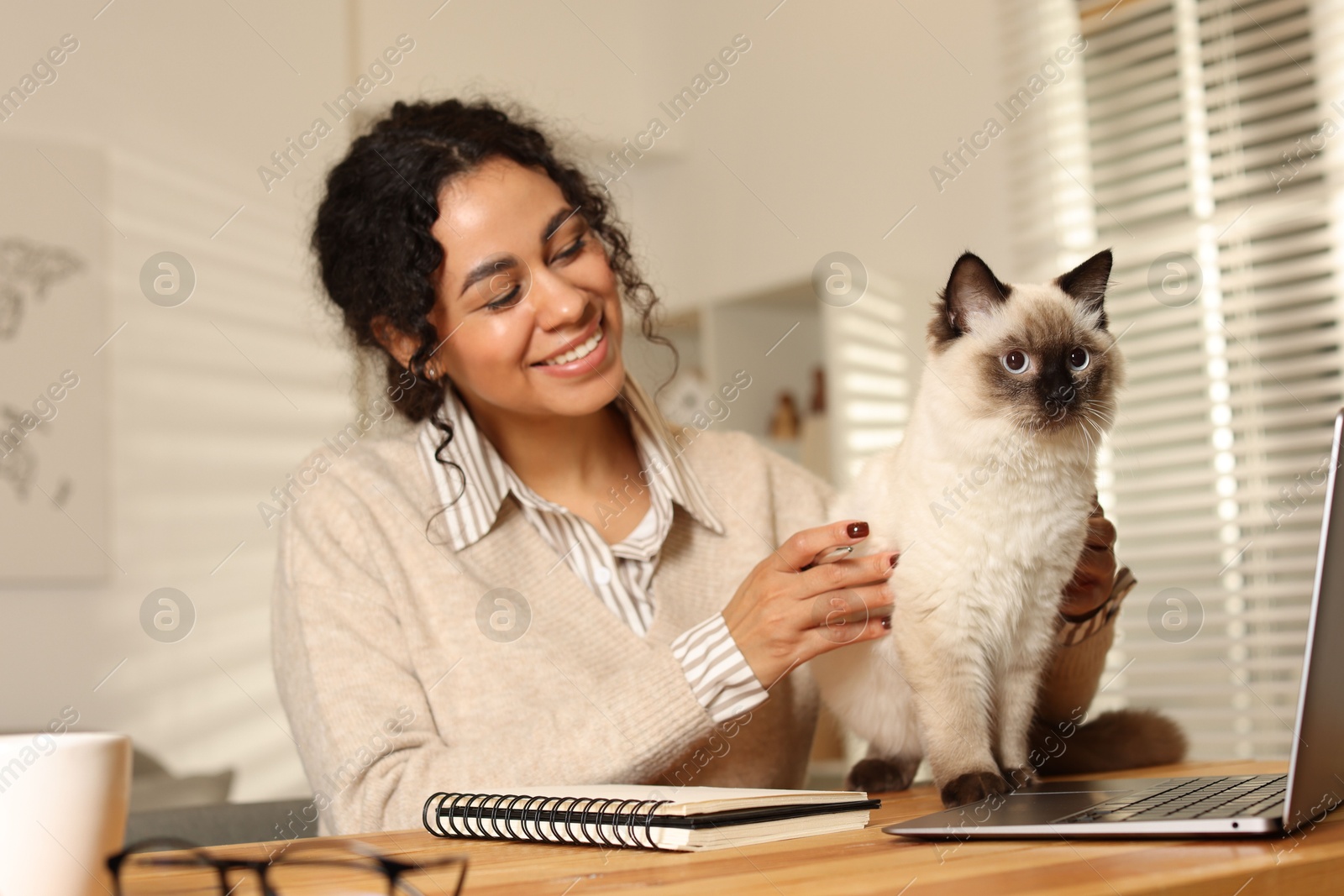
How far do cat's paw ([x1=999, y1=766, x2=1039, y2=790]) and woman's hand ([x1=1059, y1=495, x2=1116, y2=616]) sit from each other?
0.18 meters

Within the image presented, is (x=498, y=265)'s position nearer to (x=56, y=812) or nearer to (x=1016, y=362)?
(x=1016, y=362)

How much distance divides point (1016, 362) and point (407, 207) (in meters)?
0.91

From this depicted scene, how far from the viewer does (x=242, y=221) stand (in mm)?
3730

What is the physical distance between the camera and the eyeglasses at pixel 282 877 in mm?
606

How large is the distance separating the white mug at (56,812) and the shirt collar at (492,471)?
895 mm

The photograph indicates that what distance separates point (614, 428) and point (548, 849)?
1023 millimetres

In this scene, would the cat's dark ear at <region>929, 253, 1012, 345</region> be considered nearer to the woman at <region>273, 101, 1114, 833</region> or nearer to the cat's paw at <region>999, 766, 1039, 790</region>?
the woman at <region>273, 101, 1114, 833</region>

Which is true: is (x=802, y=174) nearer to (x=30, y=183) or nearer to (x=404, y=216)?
(x=30, y=183)

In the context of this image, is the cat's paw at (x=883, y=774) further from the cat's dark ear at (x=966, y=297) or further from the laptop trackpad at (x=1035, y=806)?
the cat's dark ear at (x=966, y=297)

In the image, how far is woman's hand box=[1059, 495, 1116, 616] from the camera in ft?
4.04

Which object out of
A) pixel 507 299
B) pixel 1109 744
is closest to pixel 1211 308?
pixel 1109 744

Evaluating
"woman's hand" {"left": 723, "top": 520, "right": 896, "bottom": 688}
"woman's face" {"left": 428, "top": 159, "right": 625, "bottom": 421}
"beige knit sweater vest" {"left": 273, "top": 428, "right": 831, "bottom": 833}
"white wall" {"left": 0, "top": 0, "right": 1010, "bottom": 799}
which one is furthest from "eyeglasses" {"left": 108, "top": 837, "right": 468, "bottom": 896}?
"white wall" {"left": 0, "top": 0, "right": 1010, "bottom": 799}

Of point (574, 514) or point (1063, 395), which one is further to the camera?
point (574, 514)

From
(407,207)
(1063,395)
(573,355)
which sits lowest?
(1063,395)
